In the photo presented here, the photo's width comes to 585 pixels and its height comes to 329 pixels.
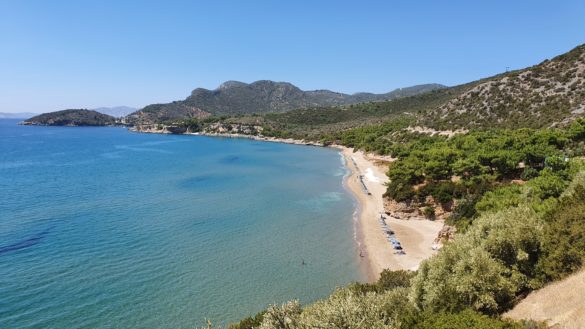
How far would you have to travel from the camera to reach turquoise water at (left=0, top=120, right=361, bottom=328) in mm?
22000

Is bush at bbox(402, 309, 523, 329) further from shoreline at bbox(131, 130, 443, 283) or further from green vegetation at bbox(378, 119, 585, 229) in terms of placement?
green vegetation at bbox(378, 119, 585, 229)

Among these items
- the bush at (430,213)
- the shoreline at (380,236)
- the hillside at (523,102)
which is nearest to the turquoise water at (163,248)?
the shoreline at (380,236)

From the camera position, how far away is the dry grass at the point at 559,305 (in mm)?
9781

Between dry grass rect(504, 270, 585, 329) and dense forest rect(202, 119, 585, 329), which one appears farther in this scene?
dense forest rect(202, 119, 585, 329)

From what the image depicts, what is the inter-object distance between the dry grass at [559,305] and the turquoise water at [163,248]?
45.3ft

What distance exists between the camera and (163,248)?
3120 cm

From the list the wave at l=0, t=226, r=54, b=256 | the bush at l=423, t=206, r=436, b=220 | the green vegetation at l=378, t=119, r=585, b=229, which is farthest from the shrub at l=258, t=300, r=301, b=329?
the wave at l=0, t=226, r=54, b=256

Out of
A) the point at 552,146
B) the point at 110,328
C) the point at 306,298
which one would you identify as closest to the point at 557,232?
the point at 306,298

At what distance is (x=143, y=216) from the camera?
40.7 meters

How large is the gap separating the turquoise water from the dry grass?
13805 mm

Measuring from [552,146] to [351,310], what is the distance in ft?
127

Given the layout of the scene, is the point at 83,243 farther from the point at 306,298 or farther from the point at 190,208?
the point at 306,298

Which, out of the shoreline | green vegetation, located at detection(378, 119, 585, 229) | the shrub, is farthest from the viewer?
green vegetation, located at detection(378, 119, 585, 229)

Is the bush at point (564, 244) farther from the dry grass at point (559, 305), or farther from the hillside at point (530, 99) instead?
the hillside at point (530, 99)
